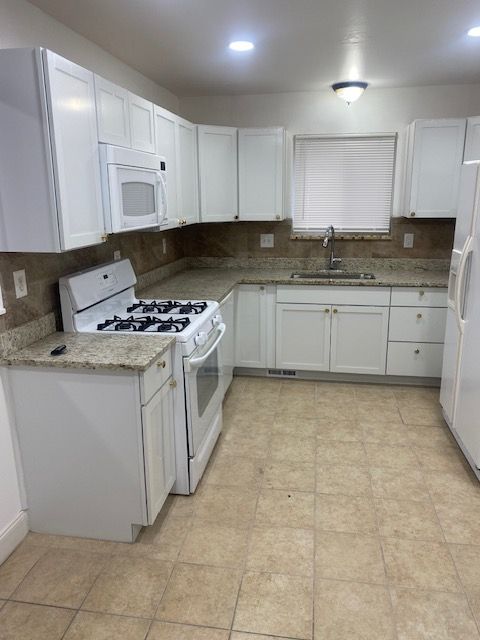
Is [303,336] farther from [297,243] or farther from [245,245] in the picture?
[245,245]

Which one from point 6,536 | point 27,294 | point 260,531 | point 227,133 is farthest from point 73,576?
point 227,133

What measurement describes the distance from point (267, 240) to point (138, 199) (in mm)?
2028

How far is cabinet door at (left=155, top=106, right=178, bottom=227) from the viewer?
2.97 metres

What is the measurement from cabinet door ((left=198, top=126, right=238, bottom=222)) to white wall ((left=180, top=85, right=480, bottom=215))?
1.32 feet

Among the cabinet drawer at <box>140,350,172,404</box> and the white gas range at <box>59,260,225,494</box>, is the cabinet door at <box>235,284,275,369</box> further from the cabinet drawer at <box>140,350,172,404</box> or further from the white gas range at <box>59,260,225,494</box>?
the cabinet drawer at <box>140,350,172,404</box>

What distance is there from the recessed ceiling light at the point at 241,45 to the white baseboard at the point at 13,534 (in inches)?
104

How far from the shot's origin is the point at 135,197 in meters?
2.48

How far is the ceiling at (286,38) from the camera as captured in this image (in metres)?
2.17

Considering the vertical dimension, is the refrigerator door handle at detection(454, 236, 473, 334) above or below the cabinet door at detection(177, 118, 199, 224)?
below

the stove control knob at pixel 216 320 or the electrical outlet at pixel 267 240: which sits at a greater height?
the electrical outlet at pixel 267 240

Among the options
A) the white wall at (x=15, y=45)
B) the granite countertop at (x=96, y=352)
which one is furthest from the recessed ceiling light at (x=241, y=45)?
the granite countertop at (x=96, y=352)

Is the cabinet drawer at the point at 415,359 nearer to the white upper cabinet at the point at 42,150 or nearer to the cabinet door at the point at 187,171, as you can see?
the cabinet door at the point at 187,171

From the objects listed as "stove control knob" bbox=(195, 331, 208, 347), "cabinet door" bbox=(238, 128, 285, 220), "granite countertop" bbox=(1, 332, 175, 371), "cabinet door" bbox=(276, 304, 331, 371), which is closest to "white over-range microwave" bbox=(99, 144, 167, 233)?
"granite countertop" bbox=(1, 332, 175, 371)

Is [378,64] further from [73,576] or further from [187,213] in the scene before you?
[73,576]
